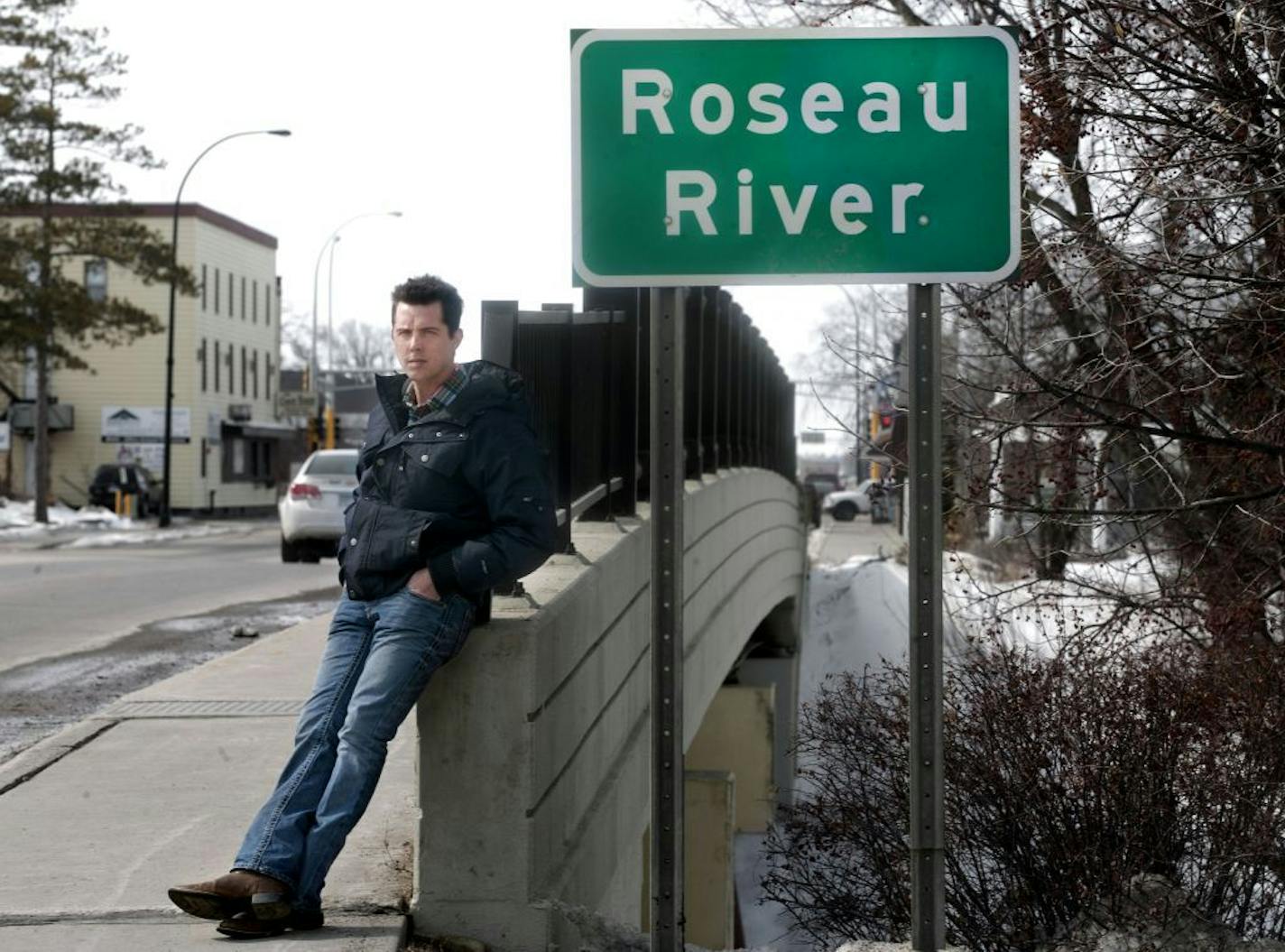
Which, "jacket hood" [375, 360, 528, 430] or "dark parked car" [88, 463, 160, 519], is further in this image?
"dark parked car" [88, 463, 160, 519]

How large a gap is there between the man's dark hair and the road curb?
283 centimetres

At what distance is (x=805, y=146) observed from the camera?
449cm

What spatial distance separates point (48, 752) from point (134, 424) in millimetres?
56751

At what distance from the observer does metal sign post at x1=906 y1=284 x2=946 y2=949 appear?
14.5 feet

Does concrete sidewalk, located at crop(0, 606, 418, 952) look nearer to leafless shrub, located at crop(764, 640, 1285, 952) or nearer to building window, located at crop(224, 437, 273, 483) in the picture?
leafless shrub, located at crop(764, 640, 1285, 952)

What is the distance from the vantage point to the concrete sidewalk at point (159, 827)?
5.02 meters

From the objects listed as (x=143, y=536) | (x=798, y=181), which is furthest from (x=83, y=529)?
(x=798, y=181)

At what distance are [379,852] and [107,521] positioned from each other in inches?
1783

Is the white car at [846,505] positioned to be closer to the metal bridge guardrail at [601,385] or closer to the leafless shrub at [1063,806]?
the metal bridge guardrail at [601,385]

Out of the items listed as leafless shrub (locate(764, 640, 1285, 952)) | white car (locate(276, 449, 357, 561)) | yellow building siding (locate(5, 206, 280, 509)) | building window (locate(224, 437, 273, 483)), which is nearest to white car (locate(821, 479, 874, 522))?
building window (locate(224, 437, 273, 483))

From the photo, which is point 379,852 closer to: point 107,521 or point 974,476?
point 974,476

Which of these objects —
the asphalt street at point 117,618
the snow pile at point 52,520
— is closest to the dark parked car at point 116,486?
the snow pile at point 52,520

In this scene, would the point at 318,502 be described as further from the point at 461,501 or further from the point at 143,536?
the point at 461,501

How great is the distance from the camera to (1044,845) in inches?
306
